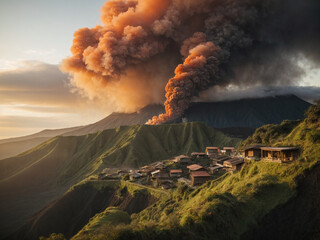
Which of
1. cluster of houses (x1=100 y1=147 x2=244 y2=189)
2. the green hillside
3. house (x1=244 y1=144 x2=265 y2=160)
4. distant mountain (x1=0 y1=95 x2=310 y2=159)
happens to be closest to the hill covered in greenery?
house (x1=244 y1=144 x2=265 y2=160)

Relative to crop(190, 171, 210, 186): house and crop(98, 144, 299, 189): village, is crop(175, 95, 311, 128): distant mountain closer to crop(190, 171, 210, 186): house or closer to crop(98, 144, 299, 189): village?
crop(98, 144, 299, 189): village

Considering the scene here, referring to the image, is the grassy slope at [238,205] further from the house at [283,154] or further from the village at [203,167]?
the village at [203,167]

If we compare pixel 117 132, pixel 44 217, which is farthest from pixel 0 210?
pixel 117 132

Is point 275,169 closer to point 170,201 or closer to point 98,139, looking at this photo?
point 170,201

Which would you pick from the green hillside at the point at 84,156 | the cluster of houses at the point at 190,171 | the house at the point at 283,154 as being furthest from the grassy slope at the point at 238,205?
the green hillside at the point at 84,156

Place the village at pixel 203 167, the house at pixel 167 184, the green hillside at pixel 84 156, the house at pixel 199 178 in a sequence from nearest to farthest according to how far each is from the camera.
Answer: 1. the village at pixel 203 167
2. the house at pixel 199 178
3. the house at pixel 167 184
4. the green hillside at pixel 84 156

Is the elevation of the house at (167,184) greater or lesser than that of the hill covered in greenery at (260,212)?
lesser

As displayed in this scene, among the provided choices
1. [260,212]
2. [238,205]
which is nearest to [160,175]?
[238,205]
